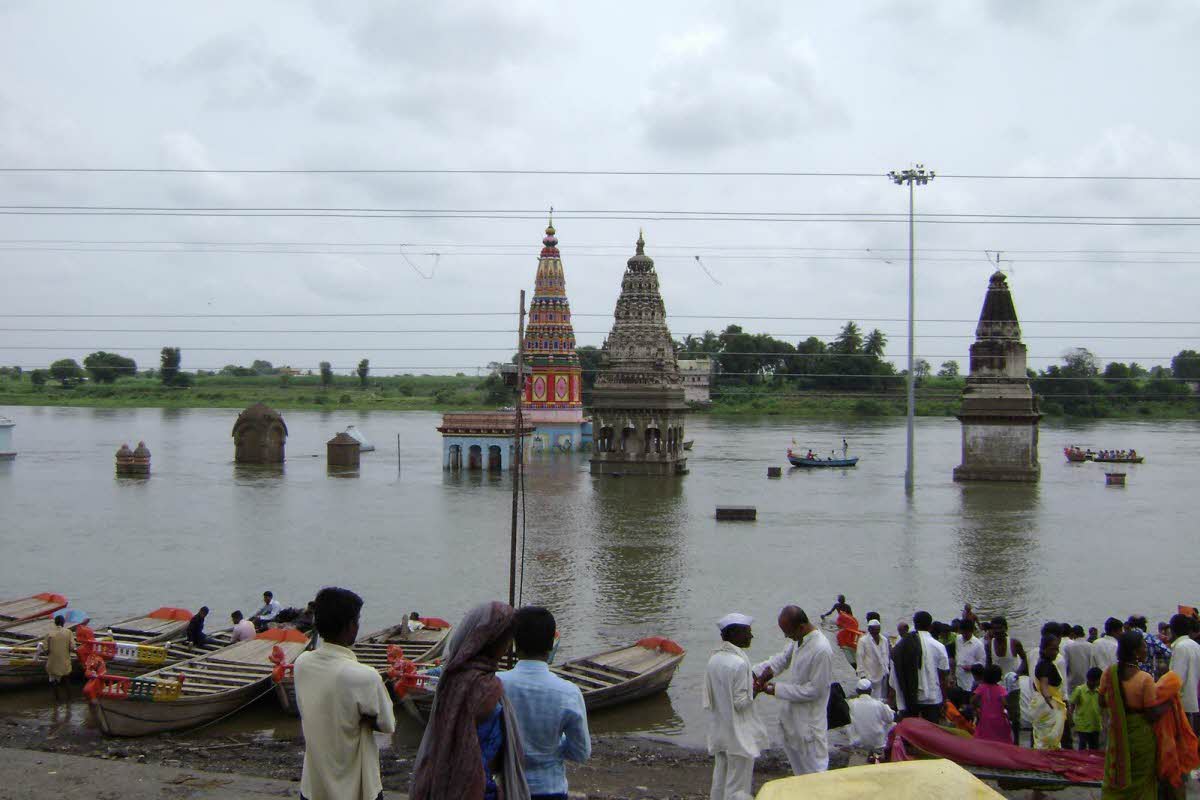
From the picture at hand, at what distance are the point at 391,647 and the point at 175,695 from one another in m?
2.27

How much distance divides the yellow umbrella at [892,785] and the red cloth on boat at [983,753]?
113 inches

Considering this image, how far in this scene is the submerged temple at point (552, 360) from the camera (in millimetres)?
62312

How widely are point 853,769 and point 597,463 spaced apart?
144 feet

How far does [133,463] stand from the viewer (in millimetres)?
46000

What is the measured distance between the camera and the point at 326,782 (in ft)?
14.1

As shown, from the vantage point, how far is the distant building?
346 ft

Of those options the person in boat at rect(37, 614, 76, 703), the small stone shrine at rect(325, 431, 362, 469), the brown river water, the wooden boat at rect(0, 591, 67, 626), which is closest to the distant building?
the brown river water

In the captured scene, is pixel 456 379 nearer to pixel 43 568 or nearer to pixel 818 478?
pixel 818 478

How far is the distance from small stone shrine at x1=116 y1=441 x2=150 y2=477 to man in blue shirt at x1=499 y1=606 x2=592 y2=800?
1792 inches

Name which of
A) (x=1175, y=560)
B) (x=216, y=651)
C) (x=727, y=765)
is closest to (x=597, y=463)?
(x=1175, y=560)

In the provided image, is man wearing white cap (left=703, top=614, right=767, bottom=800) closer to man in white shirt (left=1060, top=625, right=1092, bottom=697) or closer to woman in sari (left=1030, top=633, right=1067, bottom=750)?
woman in sari (left=1030, top=633, right=1067, bottom=750)

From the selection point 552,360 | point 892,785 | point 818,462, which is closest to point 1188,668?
point 892,785

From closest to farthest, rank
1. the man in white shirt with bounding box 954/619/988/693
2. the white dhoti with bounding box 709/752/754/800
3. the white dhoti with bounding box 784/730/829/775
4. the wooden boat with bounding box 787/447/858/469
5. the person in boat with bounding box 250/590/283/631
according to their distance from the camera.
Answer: the white dhoti with bounding box 709/752/754/800
the white dhoti with bounding box 784/730/829/775
the man in white shirt with bounding box 954/619/988/693
the person in boat with bounding box 250/590/283/631
the wooden boat with bounding box 787/447/858/469

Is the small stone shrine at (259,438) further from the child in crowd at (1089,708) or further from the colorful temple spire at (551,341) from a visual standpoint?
the child in crowd at (1089,708)
